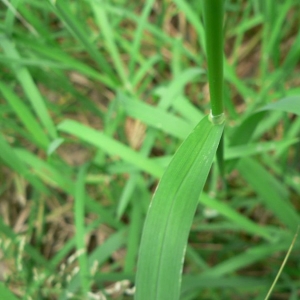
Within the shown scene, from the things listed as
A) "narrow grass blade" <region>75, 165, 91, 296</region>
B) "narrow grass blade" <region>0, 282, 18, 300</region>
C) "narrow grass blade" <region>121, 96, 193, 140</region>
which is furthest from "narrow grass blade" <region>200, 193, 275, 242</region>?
"narrow grass blade" <region>0, 282, 18, 300</region>

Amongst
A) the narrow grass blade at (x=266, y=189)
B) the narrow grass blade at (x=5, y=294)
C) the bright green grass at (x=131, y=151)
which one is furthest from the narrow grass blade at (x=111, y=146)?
the narrow grass blade at (x=5, y=294)

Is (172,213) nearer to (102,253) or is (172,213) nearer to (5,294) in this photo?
(5,294)

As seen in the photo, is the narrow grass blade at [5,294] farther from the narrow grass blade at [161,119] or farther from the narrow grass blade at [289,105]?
the narrow grass blade at [289,105]

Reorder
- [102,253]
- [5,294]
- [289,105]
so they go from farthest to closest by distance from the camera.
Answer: [102,253] < [5,294] < [289,105]

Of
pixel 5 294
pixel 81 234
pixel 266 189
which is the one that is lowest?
pixel 5 294

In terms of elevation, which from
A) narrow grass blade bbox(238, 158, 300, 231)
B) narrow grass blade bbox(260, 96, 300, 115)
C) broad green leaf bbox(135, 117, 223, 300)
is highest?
narrow grass blade bbox(238, 158, 300, 231)

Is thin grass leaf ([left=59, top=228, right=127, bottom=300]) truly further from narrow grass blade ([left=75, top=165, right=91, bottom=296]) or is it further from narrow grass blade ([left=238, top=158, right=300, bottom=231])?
narrow grass blade ([left=238, top=158, right=300, bottom=231])

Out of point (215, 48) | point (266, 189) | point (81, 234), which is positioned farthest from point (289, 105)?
point (81, 234)
